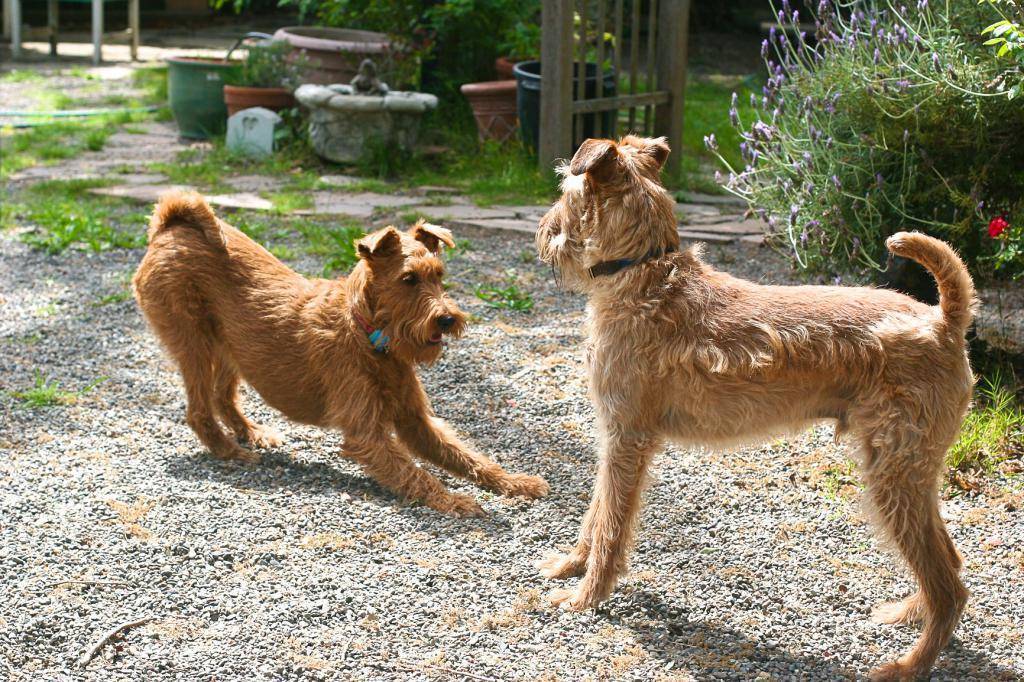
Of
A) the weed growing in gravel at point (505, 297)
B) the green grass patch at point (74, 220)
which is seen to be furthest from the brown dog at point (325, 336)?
the green grass patch at point (74, 220)

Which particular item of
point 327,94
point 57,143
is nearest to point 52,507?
point 327,94

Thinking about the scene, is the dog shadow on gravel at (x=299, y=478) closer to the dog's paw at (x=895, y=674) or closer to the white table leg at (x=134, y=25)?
the dog's paw at (x=895, y=674)

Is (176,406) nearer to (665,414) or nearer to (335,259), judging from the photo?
(335,259)

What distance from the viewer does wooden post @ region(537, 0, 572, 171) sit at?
28.3 feet

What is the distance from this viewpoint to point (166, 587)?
12.3 ft

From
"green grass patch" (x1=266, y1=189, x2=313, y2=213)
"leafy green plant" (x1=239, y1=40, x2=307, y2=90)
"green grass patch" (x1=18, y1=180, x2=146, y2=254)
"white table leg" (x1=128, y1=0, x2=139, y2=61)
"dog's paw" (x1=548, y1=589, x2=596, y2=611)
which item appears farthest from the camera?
"white table leg" (x1=128, y1=0, x2=139, y2=61)

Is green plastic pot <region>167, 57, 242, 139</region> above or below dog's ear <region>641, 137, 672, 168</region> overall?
above

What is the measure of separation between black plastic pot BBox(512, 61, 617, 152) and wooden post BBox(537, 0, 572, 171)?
1.07ft

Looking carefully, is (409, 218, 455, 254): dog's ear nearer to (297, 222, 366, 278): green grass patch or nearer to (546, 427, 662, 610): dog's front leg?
(546, 427, 662, 610): dog's front leg

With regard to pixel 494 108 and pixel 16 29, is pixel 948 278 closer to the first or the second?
pixel 494 108

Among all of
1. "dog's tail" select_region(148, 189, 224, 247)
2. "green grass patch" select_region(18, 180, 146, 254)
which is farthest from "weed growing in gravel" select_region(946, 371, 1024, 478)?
"green grass patch" select_region(18, 180, 146, 254)

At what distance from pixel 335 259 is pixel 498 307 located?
1.29 meters

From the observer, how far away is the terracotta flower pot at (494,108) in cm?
1038

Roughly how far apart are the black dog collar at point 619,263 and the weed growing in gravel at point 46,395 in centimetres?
303
